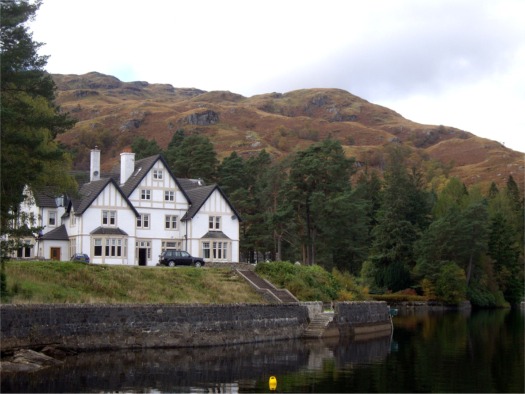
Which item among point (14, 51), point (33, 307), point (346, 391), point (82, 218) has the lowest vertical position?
point (346, 391)

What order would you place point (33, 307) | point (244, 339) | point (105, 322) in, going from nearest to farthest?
point (33, 307), point (105, 322), point (244, 339)

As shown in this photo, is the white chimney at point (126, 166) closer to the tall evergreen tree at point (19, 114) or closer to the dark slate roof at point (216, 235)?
the dark slate roof at point (216, 235)

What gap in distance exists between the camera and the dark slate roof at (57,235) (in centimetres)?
6138

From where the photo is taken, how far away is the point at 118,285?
1679 inches

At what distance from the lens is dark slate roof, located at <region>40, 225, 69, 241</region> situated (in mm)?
61375

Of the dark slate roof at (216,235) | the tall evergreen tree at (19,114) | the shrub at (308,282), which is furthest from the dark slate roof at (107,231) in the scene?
the tall evergreen tree at (19,114)

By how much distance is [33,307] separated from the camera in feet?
110

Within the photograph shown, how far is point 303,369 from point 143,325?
9.57m

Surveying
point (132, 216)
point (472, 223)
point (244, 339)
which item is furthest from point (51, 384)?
point (472, 223)

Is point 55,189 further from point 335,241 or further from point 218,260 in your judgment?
point 335,241

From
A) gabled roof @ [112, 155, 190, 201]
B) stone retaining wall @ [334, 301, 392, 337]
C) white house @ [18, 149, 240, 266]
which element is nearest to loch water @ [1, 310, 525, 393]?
stone retaining wall @ [334, 301, 392, 337]

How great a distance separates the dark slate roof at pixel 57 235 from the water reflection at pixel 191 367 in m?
26.8

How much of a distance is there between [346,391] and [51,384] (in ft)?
36.9

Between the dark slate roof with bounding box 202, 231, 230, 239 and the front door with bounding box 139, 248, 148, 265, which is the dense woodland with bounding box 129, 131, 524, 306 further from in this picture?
the front door with bounding box 139, 248, 148, 265
